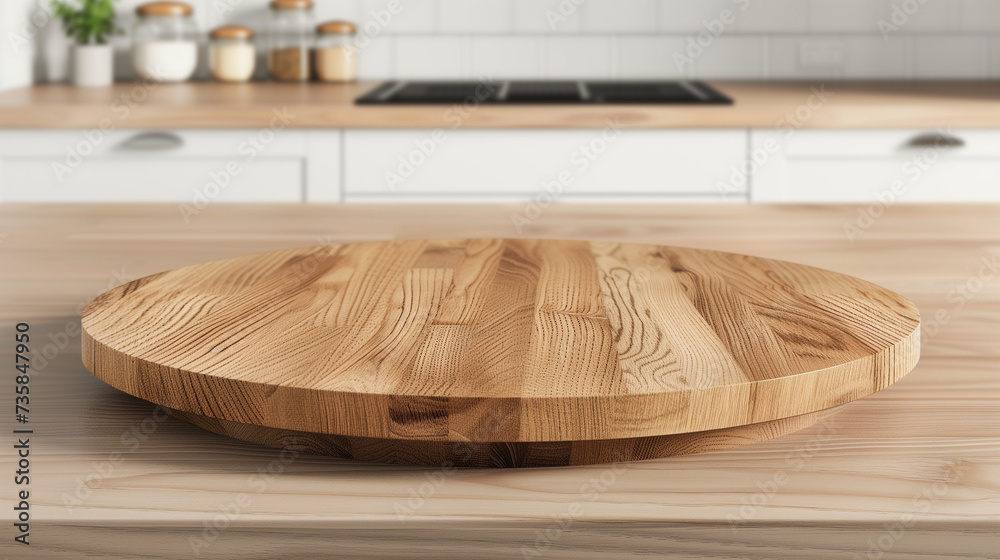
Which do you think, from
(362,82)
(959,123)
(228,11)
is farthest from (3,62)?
(959,123)

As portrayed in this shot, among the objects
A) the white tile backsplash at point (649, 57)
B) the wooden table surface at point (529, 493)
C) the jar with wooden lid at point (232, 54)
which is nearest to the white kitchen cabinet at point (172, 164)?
the jar with wooden lid at point (232, 54)

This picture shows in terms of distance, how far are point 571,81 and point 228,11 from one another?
993 mm

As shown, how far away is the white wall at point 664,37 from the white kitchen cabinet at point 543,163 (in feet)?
2.53

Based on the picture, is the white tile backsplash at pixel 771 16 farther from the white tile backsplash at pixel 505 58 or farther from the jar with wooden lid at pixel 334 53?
the jar with wooden lid at pixel 334 53

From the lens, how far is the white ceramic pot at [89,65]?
2619 mm

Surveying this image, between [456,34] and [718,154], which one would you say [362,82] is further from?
[718,154]

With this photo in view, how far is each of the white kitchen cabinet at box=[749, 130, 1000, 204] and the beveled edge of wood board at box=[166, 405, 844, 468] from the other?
1758mm

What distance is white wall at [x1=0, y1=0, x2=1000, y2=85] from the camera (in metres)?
2.81

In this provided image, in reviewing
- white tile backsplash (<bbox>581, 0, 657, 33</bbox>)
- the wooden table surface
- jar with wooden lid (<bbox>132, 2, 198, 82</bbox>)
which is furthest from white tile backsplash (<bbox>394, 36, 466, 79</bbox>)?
the wooden table surface

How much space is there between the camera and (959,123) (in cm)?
214

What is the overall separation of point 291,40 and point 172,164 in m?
0.79

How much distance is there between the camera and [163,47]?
8.74ft

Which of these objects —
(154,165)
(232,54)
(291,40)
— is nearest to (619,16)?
(291,40)

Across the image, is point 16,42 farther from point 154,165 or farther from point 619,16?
point 619,16
